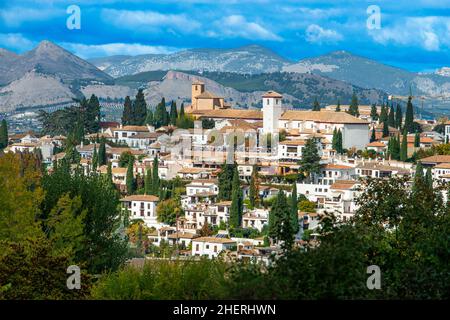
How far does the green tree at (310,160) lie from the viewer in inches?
1919

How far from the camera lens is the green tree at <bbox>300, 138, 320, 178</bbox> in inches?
1919

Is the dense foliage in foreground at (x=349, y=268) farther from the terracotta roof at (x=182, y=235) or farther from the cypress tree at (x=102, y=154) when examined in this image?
the cypress tree at (x=102, y=154)

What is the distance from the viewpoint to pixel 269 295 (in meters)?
9.53

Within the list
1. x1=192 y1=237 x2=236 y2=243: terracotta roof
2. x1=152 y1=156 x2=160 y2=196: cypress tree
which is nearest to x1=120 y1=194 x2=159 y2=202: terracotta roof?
x1=152 y1=156 x2=160 y2=196: cypress tree

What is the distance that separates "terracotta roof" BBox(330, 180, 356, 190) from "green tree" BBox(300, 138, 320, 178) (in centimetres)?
152

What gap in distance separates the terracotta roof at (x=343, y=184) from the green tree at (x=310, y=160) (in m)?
1.52

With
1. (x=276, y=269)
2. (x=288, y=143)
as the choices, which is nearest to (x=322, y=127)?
(x=288, y=143)

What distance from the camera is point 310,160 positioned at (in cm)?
4906

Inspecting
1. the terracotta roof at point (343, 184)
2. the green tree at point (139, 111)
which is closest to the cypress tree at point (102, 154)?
the terracotta roof at point (343, 184)

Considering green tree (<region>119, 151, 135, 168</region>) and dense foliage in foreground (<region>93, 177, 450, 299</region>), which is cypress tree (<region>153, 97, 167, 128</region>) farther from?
dense foliage in foreground (<region>93, 177, 450, 299</region>)

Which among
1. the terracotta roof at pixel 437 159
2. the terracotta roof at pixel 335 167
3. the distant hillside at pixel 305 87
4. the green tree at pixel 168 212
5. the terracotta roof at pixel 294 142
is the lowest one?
the green tree at pixel 168 212

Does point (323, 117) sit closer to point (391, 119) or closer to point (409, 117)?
point (409, 117)

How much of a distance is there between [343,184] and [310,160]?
2344 millimetres

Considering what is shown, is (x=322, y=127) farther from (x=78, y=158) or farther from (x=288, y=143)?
(x=78, y=158)
